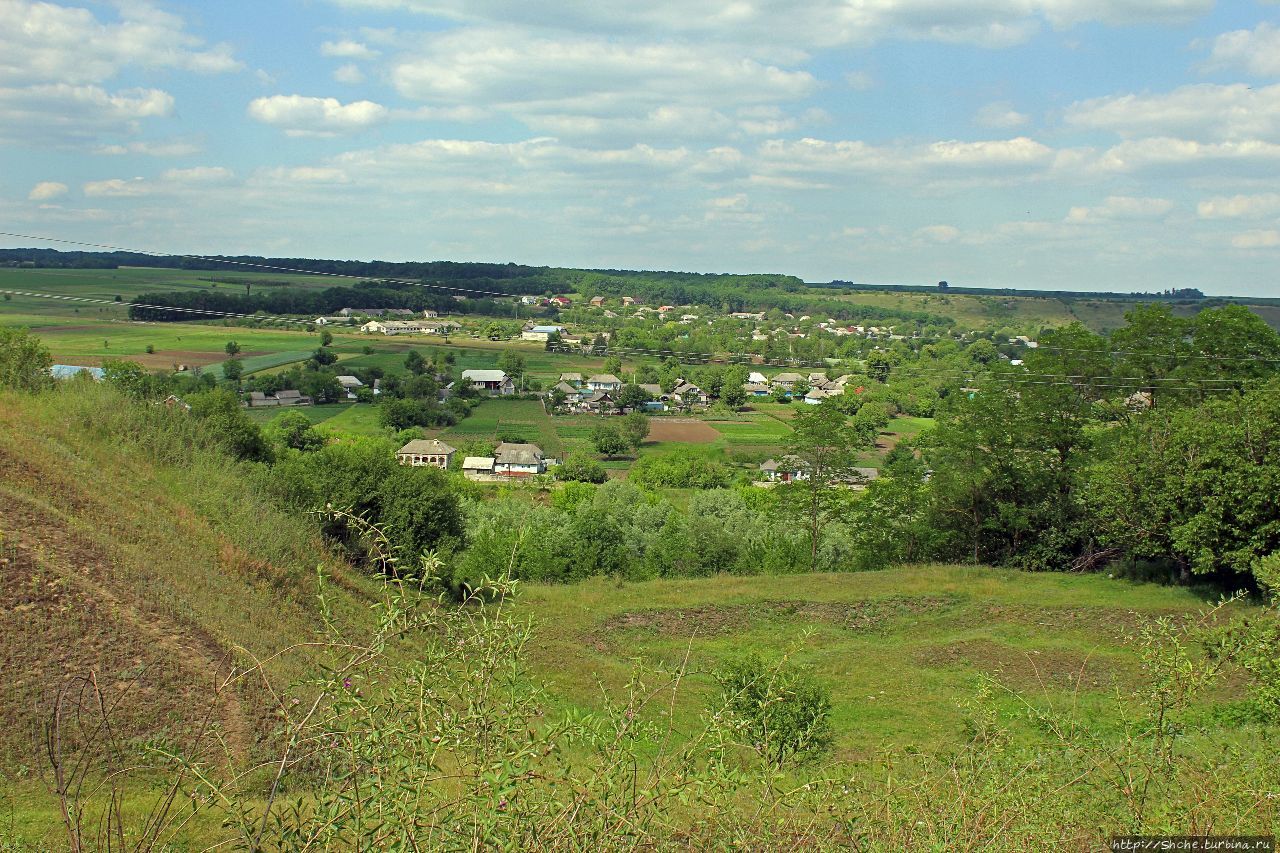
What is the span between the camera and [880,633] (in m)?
19.3

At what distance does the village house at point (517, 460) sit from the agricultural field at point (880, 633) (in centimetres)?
2476

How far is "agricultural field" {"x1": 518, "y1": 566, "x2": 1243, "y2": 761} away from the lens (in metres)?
14.4

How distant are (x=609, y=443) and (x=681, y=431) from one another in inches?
264

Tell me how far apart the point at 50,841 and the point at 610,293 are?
10053 cm

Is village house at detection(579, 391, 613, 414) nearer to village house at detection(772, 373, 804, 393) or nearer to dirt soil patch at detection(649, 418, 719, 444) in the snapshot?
dirt soil patch at detection(649, 418, 719, 444)

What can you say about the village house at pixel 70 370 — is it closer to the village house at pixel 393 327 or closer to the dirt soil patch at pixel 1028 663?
the village house at pixel 393 327

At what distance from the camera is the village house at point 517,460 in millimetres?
49469

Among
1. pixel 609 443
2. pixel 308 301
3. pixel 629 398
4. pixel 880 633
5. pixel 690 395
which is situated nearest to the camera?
pixel 880 633

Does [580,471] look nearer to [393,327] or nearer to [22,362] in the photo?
[393,327]

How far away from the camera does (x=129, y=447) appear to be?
61.6 ft

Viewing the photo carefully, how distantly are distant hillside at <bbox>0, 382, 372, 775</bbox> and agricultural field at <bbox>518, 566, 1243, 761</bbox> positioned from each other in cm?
418

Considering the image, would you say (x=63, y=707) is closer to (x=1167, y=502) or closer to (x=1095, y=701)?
(x=1095, y=701)

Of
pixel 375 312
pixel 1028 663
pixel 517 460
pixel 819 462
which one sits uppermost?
pixel 375 312

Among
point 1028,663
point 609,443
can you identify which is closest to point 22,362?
point 1028,663
